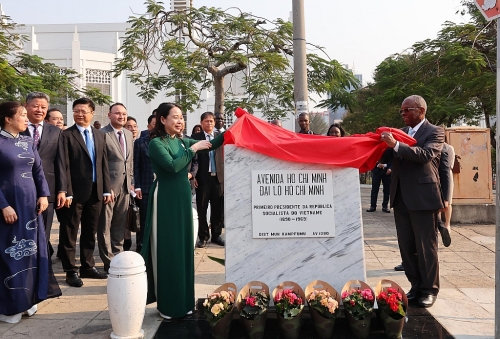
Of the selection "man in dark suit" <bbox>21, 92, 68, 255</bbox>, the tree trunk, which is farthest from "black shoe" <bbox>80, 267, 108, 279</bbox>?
the tree trunk

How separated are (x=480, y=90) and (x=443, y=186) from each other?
242 inches

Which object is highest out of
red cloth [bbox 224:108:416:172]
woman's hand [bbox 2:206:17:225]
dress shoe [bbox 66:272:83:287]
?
red cloth [bbox 224:108:416:172]

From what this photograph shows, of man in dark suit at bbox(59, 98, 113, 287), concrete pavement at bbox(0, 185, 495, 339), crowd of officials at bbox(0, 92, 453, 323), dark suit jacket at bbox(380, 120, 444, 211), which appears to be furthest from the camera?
man in dark suit at bbox(59, 98, 113, 287)

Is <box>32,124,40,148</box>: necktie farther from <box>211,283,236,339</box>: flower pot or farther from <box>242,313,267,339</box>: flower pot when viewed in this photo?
<box>242,313,267,339</box>: flower pot

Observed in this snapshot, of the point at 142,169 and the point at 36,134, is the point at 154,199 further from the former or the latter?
the point at 142,169

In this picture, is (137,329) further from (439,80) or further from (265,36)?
(439,80)

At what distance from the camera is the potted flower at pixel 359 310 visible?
12.3ft

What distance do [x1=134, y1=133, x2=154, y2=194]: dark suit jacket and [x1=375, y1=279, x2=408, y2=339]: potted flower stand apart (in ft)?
12.2

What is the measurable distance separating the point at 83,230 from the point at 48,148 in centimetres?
109

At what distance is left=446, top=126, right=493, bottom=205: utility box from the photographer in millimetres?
9586

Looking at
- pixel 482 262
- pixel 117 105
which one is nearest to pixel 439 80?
pixel 482 262

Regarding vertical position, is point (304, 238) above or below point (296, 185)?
below

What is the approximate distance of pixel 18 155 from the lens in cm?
429

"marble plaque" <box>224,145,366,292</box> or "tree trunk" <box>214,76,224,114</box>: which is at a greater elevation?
"tree trunk" <box>214,76,224,114</box>
